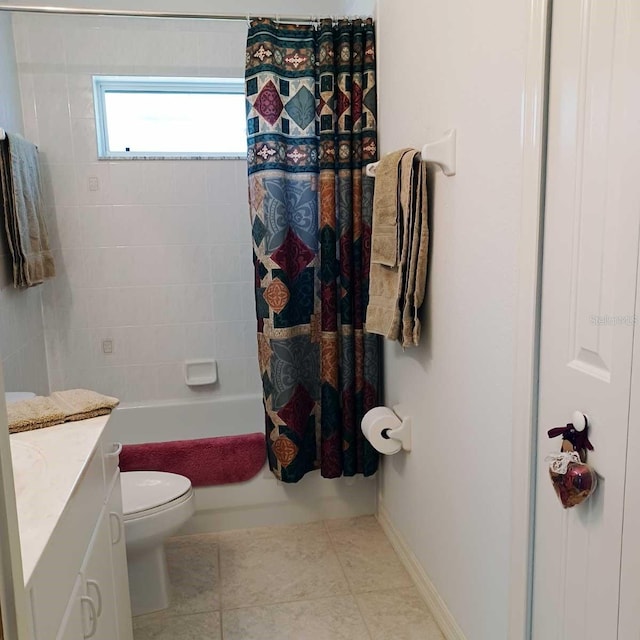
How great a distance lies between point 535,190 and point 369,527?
1.81m

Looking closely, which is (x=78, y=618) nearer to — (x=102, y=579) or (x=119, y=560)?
(x=102, y=579)

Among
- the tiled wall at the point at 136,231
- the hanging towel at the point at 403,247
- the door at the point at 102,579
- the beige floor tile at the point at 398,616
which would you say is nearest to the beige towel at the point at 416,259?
the hanging towel at the point at 403,247

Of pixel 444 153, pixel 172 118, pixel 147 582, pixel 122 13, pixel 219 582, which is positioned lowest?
pixel 219 582

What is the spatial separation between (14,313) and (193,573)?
1.43 meters

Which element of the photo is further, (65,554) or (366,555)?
(366,555)

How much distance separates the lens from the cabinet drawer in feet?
2.95

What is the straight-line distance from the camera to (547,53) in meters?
1.19

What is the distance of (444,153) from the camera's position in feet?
5.47

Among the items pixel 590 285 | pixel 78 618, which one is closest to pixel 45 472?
pixel 78 618

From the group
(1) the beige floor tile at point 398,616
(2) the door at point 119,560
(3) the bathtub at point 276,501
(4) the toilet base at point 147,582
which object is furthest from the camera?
(3) the bathtub at point 276,501

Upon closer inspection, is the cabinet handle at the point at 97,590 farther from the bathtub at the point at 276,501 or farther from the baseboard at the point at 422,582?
the bathtub at the point at 276,501

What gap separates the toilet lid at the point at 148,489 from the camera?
197 cm

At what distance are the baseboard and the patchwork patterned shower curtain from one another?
0.31m

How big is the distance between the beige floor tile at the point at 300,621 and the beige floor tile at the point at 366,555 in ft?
0.44
